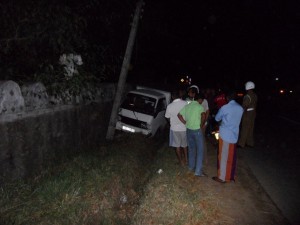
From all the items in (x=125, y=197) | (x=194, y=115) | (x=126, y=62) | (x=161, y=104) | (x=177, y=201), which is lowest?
(x=125, y=197)

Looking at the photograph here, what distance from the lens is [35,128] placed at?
625 centimetres

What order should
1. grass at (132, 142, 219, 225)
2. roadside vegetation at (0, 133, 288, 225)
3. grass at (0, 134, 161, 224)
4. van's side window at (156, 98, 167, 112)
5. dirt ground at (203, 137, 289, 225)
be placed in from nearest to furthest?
grass at (0, 134, 161, 224) < roadside vegetation at (0, 133, 288, 225) < grass at (132, 142, 219, 225) < dirt ground at (203, 137, 289, 225) < van's side window at (156, 98, 167, 112)

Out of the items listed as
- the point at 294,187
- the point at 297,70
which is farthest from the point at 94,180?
the point at 297,70

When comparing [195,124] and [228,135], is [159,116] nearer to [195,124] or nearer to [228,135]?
[195,124]

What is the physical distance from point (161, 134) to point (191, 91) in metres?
5.54

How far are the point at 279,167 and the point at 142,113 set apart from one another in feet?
16.0

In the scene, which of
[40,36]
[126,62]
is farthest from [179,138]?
[40,36]

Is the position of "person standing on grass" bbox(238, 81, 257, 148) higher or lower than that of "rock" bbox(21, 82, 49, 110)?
lower

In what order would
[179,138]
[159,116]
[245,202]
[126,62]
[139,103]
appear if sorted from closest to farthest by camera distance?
[245,202], [179,138], [126,62], [139,103], [159,116]

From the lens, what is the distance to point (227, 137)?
697 cm

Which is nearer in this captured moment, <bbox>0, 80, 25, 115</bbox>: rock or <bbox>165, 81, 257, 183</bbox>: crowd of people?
<bbox>0, 80, 25, 115</bbox>: rock

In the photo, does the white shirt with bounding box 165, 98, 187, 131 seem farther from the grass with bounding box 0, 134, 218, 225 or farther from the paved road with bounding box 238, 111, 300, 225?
the paved road with bounding box 238, 111, 300, 225

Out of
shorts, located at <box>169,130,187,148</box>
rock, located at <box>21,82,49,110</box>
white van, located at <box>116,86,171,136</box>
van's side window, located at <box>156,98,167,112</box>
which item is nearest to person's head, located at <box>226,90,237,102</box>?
shorts, located at <box>169,130,187,148</box>

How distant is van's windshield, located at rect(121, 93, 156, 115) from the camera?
11729 mm
